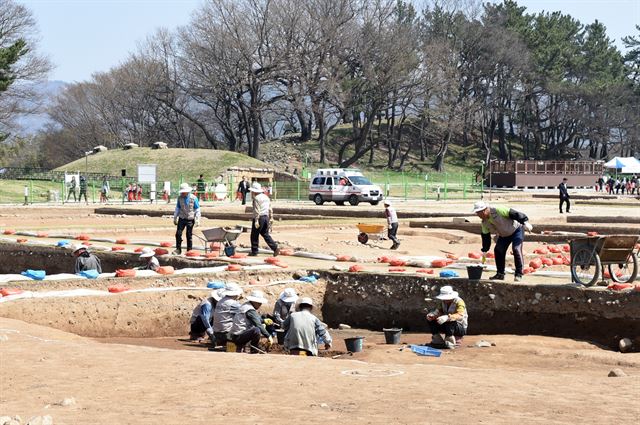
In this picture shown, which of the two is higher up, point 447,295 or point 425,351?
point 447,295

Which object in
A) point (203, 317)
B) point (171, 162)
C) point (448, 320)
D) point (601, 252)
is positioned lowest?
point (203, 317)

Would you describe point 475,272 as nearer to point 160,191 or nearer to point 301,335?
point 301,335

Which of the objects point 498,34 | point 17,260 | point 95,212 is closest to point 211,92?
point 498,34

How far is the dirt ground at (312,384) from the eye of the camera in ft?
31.1

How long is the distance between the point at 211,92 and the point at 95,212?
144ft

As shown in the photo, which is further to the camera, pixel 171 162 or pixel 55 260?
pixel 171 162

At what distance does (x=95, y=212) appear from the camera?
49594 millimetres

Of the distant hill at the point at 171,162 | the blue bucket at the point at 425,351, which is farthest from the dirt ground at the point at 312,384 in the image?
the distant hill at the point at 171,162

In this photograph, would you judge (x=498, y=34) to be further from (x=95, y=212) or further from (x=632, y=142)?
(x=95, y=212)

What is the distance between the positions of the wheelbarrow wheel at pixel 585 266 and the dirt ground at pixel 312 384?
1108 mm

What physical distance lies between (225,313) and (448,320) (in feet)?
11.5

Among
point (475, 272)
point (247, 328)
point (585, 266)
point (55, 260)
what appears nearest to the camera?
point (247, 328)

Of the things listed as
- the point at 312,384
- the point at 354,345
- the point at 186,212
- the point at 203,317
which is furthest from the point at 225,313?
the point at 186,212

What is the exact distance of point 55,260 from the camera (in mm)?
26578
